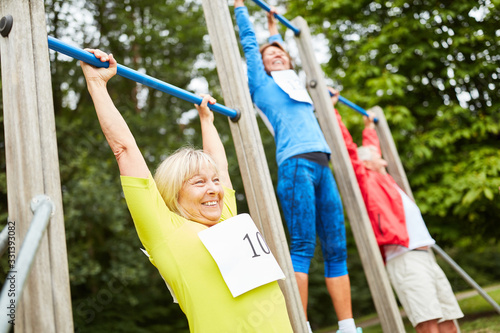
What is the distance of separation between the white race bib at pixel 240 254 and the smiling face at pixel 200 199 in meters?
0.12

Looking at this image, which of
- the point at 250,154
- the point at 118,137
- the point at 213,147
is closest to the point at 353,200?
the point at 250,154

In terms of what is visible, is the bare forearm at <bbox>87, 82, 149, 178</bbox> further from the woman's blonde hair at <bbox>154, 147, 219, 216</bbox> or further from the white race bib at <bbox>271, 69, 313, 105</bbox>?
the white race bib at <bbox>271, 69, 313, 105</bbox>

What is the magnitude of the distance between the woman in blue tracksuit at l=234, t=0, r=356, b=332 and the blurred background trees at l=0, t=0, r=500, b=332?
6.77 feet

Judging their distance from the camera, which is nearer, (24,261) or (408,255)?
(24,261)

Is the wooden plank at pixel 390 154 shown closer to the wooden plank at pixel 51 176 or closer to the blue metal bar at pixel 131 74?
the blue metal bar at pixel 131 74

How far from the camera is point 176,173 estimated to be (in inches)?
65.4

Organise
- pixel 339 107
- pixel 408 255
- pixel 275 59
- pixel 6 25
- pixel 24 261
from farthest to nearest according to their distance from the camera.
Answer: pixel 339 107
pixel 408 255
pixel 275 59
pixel 6 25
pixel 24 261

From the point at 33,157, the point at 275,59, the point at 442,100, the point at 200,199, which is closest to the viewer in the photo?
the point at 33,157

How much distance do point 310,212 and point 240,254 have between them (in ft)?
2.97

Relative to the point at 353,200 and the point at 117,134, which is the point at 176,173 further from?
the point at 353,200

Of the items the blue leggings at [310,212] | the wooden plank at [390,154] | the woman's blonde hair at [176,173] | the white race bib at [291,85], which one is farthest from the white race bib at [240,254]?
the wooden plank at [390,154]

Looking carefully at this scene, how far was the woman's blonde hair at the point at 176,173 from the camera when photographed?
165 cm

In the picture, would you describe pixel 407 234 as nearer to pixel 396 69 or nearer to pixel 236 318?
pixel 236 318

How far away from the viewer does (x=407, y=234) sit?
9.80 feet
